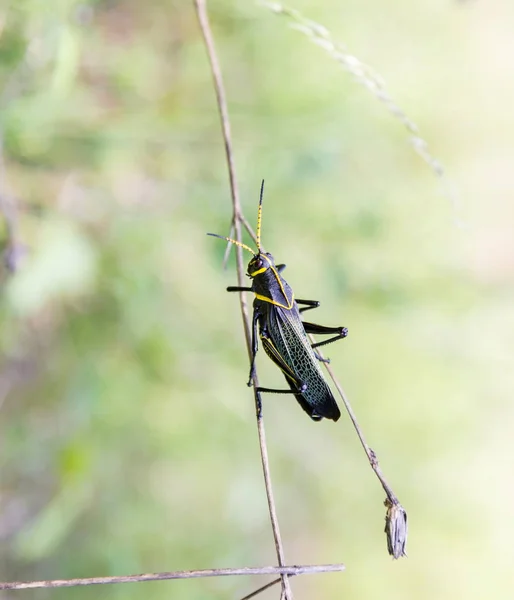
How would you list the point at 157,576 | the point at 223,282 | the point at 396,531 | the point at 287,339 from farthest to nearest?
the point at 223,282 < the point at 287,339 < the point at 396,531 < the point at 157,576

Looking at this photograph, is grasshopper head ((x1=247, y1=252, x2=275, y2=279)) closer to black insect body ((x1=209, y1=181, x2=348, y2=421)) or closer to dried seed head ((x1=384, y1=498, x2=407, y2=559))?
black insect body ((x1=209, y1=181, x2=348, y2=421))

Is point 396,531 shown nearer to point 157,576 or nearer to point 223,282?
point 157,576

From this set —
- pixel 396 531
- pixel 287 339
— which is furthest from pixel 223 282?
pixel 396 531

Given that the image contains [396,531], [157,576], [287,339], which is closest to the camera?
[157,576]

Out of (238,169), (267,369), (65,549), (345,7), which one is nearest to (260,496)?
(267,369)

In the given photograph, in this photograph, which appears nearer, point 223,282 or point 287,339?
point 287,339

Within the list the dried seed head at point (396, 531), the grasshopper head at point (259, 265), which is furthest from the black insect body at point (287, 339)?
the dried seed head at point (396, 531)
